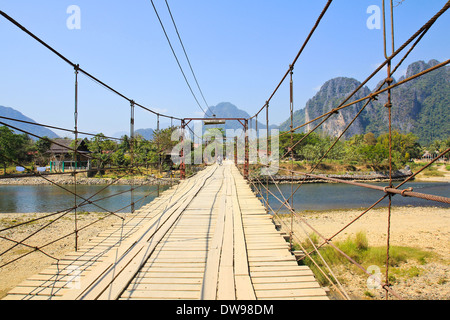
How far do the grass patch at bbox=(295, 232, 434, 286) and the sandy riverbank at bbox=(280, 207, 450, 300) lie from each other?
5.8 inches

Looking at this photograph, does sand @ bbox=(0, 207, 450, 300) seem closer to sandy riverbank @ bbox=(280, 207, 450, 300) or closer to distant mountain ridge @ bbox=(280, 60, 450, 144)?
sandy riverbank @ bbox=(280, 207, 450, 300)

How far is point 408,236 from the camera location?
8.37 metres

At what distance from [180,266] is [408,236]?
9.43 m

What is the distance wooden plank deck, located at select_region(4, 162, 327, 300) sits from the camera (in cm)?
172

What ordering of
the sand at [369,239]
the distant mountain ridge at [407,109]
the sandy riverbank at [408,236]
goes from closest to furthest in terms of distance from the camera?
1. the sandy riverbank at [408,236]
2. the sand at [369,239]
3. the distant mountain ridge at [407,109]

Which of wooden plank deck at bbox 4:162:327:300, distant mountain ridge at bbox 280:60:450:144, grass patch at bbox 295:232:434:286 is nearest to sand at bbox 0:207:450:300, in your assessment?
grass patch at bbox 295:232:434:286

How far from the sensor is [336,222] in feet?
33.5

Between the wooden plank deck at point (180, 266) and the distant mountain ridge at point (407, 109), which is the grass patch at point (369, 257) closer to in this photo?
the wooden plank deck at point (180, 266)

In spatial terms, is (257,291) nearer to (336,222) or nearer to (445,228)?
(336,222)

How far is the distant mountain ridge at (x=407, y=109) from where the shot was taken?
134ft

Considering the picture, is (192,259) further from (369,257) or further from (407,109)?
(407,109)

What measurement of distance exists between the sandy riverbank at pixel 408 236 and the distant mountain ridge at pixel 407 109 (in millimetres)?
4751

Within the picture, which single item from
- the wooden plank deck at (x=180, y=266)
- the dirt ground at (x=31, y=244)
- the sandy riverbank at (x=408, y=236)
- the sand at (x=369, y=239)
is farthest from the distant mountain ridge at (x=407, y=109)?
the dirt ground at (x=31, y=244)

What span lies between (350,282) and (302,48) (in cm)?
492
